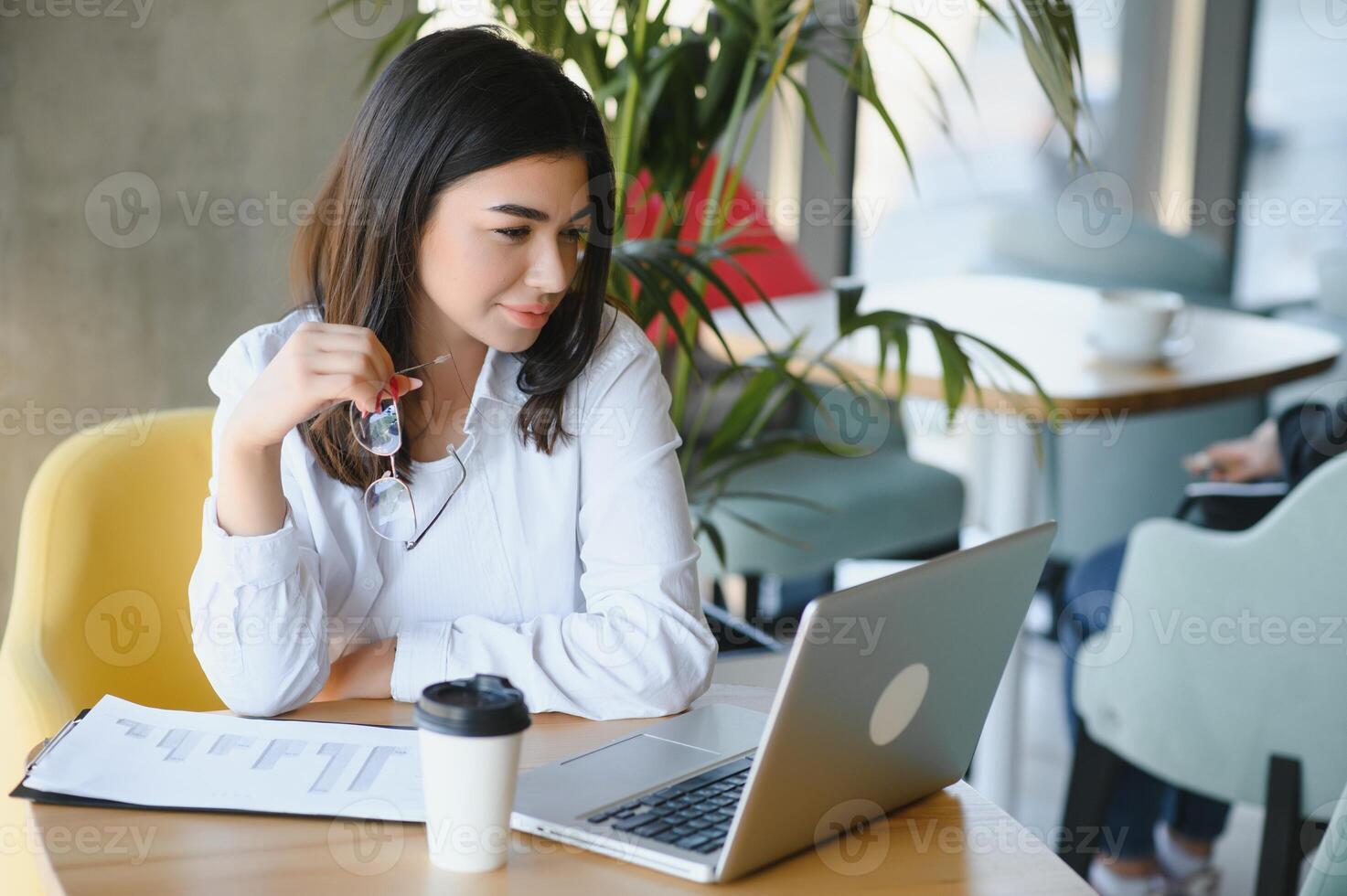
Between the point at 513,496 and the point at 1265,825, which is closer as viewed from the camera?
the point at 513,496

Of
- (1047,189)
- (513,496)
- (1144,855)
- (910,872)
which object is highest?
(1047,189)

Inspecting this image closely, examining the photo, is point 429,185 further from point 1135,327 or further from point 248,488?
point 1135,327

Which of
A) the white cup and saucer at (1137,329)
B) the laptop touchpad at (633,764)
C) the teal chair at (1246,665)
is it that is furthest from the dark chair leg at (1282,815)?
the laptop touchpad at (633,764)

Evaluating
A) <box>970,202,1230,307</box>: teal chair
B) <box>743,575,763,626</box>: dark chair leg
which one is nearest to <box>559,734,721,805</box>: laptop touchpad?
<box>743,575,763,626</box>: dark chair leg

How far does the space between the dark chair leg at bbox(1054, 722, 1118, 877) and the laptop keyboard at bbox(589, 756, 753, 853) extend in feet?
4.39

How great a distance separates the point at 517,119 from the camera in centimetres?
133

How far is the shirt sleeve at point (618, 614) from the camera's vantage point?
1208 mm

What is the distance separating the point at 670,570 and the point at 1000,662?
0.36m

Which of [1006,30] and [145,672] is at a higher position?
[1006,30]

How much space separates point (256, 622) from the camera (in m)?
1.21

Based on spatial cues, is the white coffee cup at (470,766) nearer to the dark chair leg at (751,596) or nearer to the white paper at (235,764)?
the white paper at (235,764)

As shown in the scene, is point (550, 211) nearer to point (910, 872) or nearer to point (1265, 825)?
point (910, 872)

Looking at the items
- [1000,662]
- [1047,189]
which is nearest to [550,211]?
[1000,662]

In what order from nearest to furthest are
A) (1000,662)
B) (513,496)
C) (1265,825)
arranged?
(1000,662), (513,496), (1265,825)
